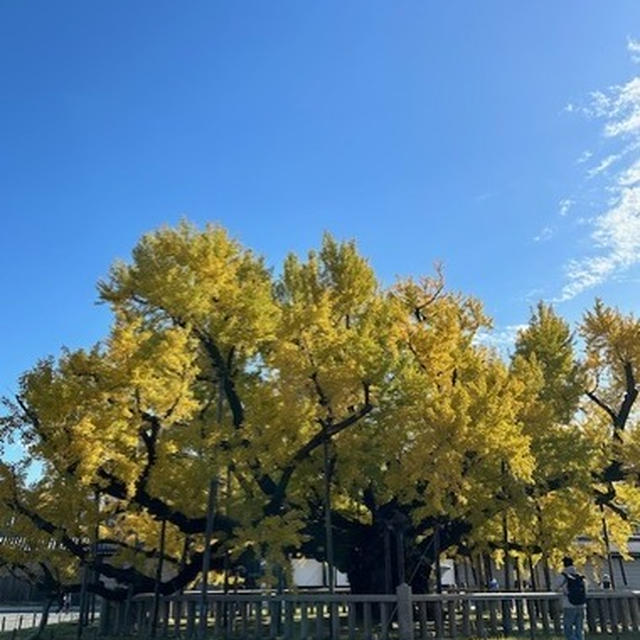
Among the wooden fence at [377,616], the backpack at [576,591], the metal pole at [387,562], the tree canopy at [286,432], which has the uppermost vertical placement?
the tree canopy at [286,432]

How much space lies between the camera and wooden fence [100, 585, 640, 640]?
1183cm

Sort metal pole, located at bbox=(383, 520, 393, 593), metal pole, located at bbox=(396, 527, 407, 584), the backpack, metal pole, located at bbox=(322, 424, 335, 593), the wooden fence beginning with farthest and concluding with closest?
metal pole, located at bbox=(383, 520, 393, 593) < metal pole, located at bbox=(396, 527, 407, 584) < metal pole, located at bbox=(322, 424, 335, 593) < the wooden fence < the backpack

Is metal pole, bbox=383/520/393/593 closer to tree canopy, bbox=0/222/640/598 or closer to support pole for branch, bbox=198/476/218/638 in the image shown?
tree canopy, bbox=0/222/640/598

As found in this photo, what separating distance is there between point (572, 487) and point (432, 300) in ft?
19.8

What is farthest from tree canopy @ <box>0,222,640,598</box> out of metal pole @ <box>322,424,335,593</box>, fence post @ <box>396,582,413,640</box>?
fence post @ <box>396,582,413,640</box>

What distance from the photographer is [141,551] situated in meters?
16.2

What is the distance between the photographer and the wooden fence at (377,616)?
1183 cm

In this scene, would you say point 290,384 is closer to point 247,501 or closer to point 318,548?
point 247,501

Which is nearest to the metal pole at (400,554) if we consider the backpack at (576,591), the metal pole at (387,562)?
the metal pole at (387,562)

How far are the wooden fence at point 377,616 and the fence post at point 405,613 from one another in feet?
0.05

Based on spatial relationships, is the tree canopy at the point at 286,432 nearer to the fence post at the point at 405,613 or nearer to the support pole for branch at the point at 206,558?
the support pole for branch at the point at 206,558

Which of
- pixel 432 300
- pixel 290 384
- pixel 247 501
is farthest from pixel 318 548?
pixel 432 300

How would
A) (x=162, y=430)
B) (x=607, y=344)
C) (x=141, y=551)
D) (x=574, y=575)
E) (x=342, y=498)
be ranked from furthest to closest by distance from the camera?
(x=607, y=344) < (x=342, y=498) < (x=141, y=551) < (x=162, y=430) < (x=574, y=575)

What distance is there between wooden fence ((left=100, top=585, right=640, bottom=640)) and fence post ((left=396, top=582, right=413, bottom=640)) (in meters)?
0.02
